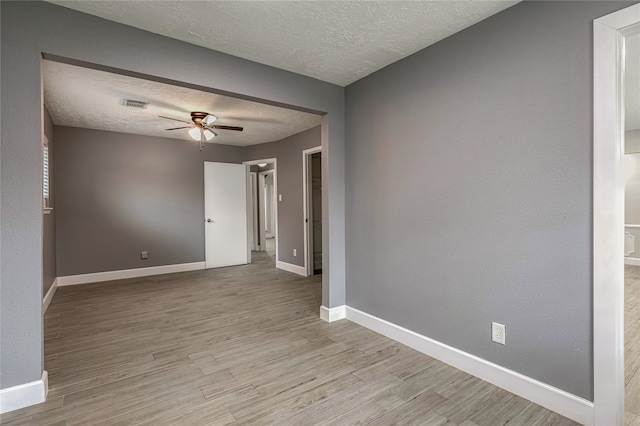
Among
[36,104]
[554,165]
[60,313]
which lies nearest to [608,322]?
[554,165]

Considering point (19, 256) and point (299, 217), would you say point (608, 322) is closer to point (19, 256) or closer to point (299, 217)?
point (19, 256)

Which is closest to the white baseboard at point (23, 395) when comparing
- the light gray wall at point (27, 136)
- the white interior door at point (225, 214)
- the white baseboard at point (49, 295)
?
the light gray wall at point (27, 136)

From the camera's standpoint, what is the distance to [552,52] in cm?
181

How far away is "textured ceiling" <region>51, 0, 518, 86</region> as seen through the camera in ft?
6.40

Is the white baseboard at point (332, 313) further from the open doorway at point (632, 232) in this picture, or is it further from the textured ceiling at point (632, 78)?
the textured ceiling at point (632, 78)

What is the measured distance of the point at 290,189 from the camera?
5.86 m

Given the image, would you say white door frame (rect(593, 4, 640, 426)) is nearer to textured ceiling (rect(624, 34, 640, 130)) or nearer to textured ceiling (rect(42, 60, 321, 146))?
textured ceiling (rect(624, 34, 640, 130))

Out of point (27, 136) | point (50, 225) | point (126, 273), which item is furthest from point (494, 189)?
point (126, 273)

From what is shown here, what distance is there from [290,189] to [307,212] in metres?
0.65

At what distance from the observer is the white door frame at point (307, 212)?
542cm

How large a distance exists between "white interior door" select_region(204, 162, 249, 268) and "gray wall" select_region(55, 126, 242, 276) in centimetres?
14

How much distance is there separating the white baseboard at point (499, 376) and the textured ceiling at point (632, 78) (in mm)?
2176

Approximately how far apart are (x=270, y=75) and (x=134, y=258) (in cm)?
427

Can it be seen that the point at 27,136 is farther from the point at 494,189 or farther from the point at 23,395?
the point at 494,189
